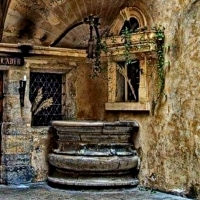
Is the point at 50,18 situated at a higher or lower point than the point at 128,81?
higher

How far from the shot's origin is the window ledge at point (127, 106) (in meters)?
5.84

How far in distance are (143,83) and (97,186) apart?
5.11 feet

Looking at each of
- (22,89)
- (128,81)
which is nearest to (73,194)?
(22,89)

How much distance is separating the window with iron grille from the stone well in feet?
1.75

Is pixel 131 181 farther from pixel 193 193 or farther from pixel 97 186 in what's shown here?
pixel 193 193

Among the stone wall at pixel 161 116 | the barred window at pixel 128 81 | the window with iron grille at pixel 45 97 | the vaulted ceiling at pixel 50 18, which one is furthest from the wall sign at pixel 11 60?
the barred window at pixel 128 81

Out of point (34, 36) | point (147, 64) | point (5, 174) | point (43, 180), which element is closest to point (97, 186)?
point (43, 180)

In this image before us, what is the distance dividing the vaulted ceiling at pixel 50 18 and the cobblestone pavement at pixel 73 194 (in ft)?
6.86

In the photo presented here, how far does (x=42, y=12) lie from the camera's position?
20.0ft

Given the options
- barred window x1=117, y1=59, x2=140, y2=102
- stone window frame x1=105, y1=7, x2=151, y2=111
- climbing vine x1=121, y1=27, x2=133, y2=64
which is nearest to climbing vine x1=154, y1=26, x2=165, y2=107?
stone window frame x1=105, y1=7, x2=151, y2=111

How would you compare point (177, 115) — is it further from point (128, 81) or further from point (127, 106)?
point (128, 81)

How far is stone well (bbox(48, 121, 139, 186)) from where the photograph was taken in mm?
5773

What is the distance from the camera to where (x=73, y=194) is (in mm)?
5570

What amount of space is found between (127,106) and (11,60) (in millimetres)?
1790
